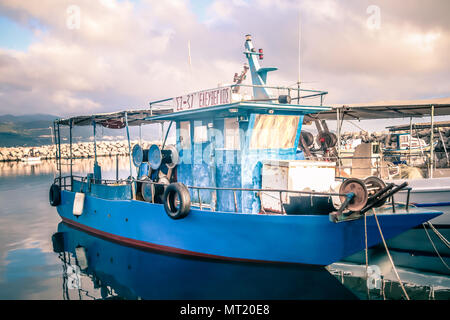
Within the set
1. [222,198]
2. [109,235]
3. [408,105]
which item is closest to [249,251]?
[222,198]

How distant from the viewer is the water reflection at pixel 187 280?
24.8 feet

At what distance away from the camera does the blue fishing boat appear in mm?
7477

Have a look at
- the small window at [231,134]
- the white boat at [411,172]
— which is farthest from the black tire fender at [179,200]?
the white boat at [411,172]

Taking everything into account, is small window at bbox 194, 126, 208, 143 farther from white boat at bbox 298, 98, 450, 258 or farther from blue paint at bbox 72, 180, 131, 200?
white boat at bbox 298, 98, 450, 258

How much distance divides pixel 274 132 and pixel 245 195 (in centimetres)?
193

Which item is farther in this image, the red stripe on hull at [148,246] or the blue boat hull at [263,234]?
the red stripe on hull at [148,246]

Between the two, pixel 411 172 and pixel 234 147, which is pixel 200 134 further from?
pixel 411 172

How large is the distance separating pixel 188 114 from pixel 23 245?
302 inches

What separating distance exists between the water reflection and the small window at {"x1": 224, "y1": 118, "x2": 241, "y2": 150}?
3.06 m

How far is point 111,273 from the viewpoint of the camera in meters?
9.19

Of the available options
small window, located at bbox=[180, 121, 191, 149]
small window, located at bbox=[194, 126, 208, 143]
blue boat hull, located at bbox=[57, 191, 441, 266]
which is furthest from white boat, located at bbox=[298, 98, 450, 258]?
small window, located at bbox=[180, 121, 191, 149]

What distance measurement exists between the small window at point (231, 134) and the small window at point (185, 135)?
1491mm

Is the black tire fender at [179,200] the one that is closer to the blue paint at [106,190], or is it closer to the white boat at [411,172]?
the blue paint at [106,190]

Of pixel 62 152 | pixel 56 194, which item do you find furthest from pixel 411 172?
pixel 62 152
